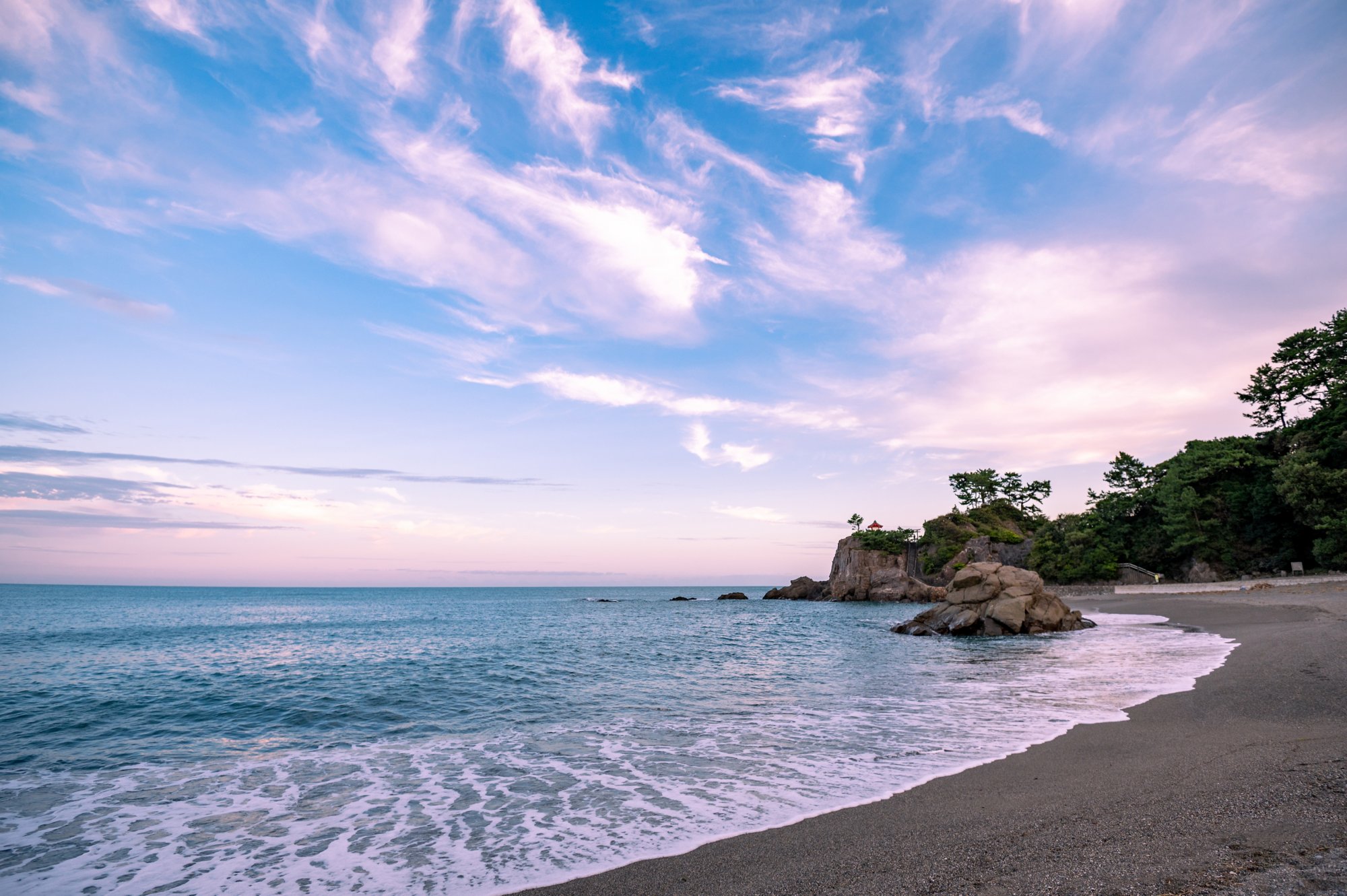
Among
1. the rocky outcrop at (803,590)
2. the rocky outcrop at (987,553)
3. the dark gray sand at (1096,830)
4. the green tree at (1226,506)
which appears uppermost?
the green tree at (1226,506)

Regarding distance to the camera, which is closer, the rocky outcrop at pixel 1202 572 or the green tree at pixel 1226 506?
the green tree at pixel 1226 506

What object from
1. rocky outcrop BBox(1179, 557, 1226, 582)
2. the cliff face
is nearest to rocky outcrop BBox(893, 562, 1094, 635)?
rocky outcrop BBox(1179, 557, 1226, 582)

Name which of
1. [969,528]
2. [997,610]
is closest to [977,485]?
[969,528]

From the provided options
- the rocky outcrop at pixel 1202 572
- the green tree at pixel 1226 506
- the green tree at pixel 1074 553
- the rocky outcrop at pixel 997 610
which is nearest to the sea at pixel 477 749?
the rocky outcrop at pixel 997 610

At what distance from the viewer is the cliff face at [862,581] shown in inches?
3615

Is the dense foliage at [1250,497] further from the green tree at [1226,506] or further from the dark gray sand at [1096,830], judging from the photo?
the dark gray sand at [1096,830]

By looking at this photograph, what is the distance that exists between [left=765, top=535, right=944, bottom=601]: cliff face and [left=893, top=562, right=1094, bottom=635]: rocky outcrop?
48369mm

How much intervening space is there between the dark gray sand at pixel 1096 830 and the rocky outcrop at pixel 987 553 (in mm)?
85846

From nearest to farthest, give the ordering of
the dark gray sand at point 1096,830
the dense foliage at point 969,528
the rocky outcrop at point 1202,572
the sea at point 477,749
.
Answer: the dark gray sand at point 1096,830 < the sea at point 477,749 < the rocky outcrop at point 1202,572 < the dense foliage at point 969,528

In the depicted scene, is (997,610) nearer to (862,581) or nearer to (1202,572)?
(1202,572)

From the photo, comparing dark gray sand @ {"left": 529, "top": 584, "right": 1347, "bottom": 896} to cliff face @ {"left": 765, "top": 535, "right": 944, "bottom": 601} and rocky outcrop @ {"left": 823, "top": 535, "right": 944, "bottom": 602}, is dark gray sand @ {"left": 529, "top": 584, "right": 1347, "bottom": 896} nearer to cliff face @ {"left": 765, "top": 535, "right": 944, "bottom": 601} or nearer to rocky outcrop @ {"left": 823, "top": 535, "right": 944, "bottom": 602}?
cliff face @ {"left": 765, "top": 535, "right": 944, "bottom": 601}

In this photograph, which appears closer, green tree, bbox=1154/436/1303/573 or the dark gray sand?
the dark gray sand

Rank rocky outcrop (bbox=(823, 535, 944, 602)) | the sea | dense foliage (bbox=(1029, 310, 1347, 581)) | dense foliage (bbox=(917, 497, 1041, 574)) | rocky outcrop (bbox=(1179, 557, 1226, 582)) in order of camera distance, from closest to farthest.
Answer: the sea → dense foliage (bbox=(1029, 310, 1347, 581)) → rocky outcrop (bbox=(1179, 557, 1226, 582)) → rocky outcrop (bbox=(823, 535, 944, 602)) → dense foliage (bbox=(917, 497, 1041, 574))

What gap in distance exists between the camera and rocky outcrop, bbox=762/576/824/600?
108637mm
